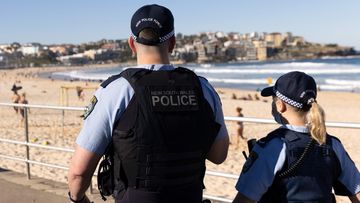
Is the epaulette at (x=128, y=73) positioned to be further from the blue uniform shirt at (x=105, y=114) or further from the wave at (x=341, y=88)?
the wave at (x=341, y=88)

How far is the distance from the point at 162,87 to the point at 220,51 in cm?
16633

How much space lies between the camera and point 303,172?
223 centimetres

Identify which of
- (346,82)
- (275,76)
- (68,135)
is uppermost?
(68,135)

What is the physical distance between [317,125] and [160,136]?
693 millimetres

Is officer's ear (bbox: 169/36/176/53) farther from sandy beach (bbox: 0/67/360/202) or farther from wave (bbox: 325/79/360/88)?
wave (bbox: 325/79/360/88)

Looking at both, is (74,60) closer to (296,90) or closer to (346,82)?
(346,82)

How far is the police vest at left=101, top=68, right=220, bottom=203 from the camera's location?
2113 millimetres

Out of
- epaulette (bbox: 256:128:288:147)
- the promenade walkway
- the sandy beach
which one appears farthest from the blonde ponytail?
the sandy beach

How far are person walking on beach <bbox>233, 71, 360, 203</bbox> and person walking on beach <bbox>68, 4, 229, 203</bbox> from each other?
0.25 m

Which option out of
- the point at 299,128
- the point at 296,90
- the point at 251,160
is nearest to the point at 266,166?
the point at 251,160

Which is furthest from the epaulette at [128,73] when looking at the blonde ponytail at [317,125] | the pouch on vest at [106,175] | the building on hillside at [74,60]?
the building on hillside at [74,60]

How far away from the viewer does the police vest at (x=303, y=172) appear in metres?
2.23

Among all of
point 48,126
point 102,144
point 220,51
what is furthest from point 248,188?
point 220,51

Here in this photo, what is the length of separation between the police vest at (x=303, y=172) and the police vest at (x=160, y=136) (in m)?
0.38
